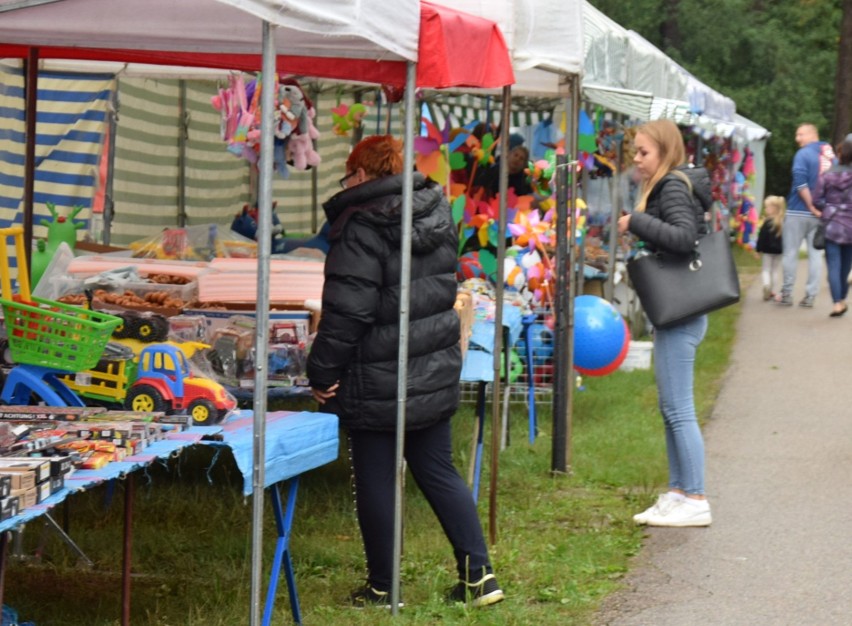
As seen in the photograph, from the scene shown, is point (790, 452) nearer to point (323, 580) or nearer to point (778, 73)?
point (323, 580)

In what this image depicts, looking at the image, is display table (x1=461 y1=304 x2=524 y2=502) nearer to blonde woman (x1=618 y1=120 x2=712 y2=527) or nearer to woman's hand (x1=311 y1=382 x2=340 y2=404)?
blonde woman (x1=618 y1=120 x2=712 y2=527)

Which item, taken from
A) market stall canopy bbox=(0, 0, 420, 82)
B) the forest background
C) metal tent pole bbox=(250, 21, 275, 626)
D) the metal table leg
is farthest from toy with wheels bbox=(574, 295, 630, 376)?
the forest background

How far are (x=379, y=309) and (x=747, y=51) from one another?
1077 inches

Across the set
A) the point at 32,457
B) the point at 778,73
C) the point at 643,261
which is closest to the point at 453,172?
the point at 643,261

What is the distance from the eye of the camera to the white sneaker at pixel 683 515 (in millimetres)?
6801

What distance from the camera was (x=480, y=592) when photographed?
5418 millimetres

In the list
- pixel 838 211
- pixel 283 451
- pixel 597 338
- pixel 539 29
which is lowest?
pixel 283 451

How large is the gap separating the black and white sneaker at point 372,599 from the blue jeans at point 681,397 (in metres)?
1.90

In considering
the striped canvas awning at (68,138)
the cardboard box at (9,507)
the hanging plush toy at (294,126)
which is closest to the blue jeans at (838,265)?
the striped canvas awning at (68,138)

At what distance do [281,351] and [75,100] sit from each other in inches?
227

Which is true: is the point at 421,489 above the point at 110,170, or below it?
below

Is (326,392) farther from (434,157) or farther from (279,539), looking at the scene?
(434,157)

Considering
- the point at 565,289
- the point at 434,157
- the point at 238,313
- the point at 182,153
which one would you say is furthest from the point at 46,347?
the point at 182,153

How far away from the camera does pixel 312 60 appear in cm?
602
